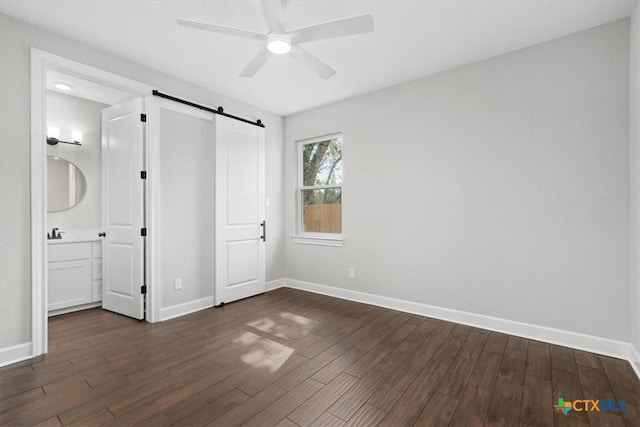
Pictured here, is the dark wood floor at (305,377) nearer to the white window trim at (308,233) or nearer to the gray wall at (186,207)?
the gray wall at (186,207)

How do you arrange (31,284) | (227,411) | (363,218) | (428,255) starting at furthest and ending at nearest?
1. (363,218)
2. (428,255)
3. (31,284)
4. (227,411)

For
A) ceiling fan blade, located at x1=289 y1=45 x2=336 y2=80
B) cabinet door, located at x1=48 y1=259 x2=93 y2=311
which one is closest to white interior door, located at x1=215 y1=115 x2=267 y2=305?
cabinet door, located at x1=48 y1=259 x2=93 y2=311

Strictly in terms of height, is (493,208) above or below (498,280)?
above

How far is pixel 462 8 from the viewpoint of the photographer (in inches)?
90.5

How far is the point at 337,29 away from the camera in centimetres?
196

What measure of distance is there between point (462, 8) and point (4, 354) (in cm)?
438

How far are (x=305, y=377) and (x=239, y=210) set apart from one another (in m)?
2.50

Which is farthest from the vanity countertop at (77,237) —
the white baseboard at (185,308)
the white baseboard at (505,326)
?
the white baseboard at (505,326)

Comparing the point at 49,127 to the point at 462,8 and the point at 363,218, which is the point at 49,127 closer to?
the point at 363,218

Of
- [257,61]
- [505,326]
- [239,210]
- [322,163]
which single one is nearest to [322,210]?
[322,163]

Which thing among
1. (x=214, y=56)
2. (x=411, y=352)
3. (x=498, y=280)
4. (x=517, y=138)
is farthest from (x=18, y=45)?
(x=498, y=280)

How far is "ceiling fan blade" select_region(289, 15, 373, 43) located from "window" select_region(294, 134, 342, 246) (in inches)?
89.3

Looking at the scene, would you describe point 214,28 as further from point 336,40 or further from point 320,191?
point 320,191

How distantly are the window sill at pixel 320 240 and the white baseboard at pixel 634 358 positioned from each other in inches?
113
